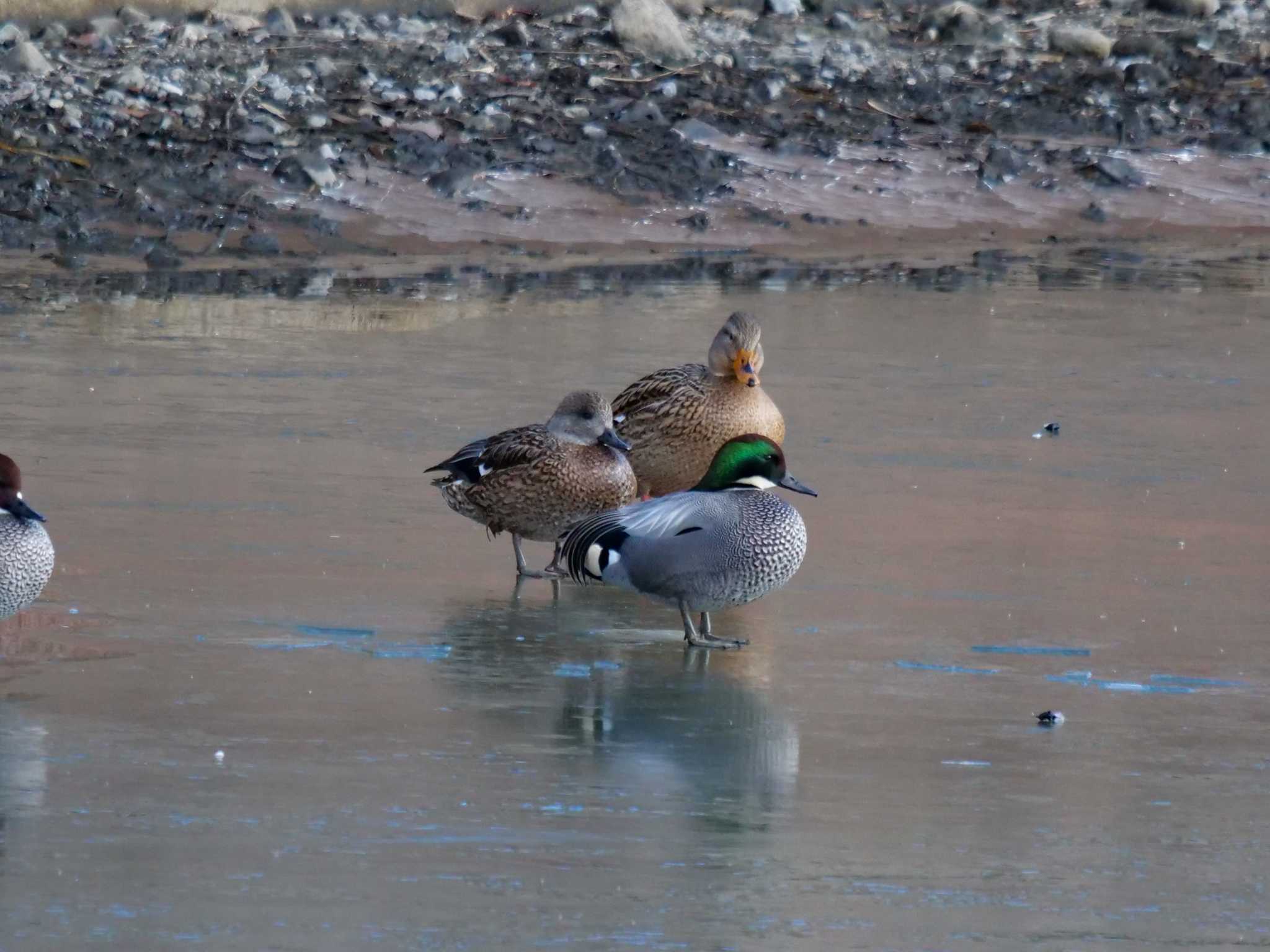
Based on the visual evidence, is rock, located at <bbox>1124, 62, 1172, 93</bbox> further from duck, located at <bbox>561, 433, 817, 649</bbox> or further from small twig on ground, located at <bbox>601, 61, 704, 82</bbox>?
duck, located at <bbox>561, 433, 817, 649</bbox>


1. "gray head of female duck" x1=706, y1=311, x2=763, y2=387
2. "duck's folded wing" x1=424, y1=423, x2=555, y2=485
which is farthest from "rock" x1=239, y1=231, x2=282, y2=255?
"duck's folded wing" x1=424, y1=423, x2=555, y2=485

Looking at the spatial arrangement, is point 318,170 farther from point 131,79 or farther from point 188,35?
point 188,35

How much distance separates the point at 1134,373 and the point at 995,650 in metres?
5.04

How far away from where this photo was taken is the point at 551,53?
19.2m

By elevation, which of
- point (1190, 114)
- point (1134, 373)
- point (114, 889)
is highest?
point (1190, 114)

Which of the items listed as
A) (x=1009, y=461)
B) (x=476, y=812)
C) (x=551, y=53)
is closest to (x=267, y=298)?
(x=1009, y=461)

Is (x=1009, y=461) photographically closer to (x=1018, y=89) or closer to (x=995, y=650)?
(x=995, y=650)

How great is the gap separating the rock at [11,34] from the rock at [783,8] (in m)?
6.89

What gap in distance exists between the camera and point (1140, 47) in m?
21.8

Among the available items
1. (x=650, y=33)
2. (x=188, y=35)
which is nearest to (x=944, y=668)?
(x=188, y=35)

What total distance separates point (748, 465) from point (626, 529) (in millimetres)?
410

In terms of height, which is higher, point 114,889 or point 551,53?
point 551,53

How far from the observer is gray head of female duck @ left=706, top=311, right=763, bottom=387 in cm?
893

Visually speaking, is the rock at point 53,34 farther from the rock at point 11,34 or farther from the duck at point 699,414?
the duck at point 699,414
